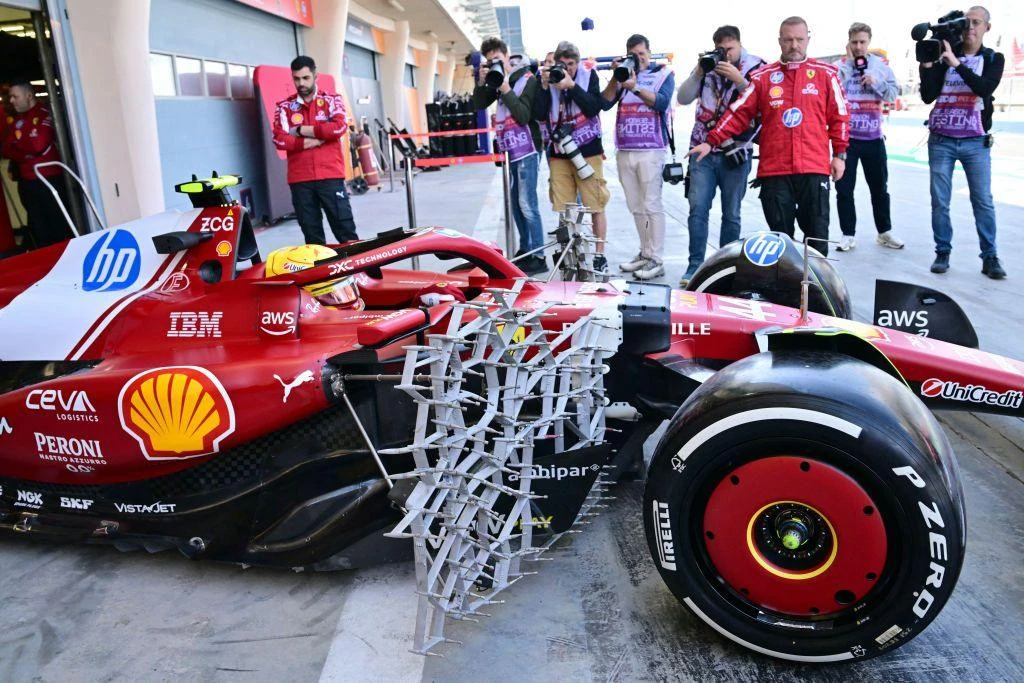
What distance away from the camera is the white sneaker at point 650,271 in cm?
700

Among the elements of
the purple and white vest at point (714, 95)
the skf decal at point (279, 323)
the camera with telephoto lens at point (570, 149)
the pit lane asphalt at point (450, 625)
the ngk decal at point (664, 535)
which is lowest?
the pit lane asphalt at point (450, 625)

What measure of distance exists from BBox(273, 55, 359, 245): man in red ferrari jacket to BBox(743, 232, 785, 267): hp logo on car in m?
3.99

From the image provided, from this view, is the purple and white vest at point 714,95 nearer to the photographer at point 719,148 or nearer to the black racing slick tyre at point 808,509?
the photographer at point 719,148

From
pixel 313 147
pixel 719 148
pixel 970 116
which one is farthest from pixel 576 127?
pixel 970 116

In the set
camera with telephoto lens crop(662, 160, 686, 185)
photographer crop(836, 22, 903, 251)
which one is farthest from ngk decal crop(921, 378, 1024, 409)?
photographer crop(836, 22, 903, 251)

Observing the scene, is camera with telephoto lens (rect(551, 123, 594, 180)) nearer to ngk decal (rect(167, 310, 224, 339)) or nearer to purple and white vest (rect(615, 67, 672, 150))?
purple and white vest (rect(615, 67, 672, 150))

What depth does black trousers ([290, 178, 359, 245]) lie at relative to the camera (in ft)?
24.1

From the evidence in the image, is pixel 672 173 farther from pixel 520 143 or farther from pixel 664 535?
pixel 664 535

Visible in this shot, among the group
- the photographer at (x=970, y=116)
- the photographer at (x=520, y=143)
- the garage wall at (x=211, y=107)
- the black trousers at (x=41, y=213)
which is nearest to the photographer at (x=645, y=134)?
Result: the photographer at (x=520, y=143)

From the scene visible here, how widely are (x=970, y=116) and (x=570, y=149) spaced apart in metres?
3.15

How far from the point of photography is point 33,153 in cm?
763

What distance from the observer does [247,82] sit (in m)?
13.5

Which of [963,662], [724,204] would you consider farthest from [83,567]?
[724,204]

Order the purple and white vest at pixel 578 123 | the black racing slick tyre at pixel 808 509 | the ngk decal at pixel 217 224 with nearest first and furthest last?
the black racing slick tyre at pixel 808 509 < the ngk decal at pixel 217 224 < the purple and white vest at pixel 578 123
